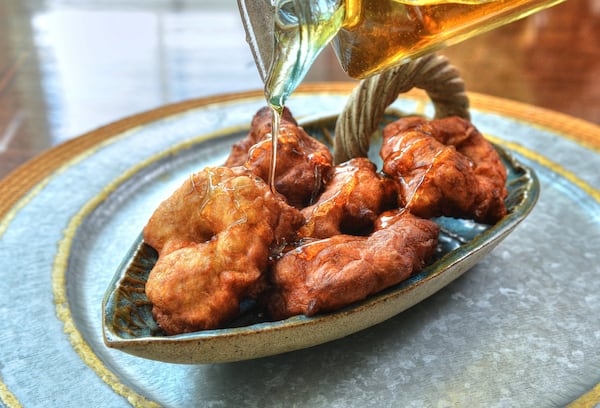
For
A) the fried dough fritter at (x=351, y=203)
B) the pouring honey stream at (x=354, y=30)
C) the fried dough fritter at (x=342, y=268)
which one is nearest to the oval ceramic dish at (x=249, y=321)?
the fried dough fritter at (x=342, y=268)

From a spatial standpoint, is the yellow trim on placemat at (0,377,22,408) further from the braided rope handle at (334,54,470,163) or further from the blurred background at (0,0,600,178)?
the blurred background at (0,0,600,178)

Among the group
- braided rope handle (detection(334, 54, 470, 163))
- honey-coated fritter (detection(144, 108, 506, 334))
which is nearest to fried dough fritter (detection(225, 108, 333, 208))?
honey-coated fritter (detection(144, 108, 506, 334))

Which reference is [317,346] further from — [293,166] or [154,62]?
[154,62]

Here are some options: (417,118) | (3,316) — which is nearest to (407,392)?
(417,118)

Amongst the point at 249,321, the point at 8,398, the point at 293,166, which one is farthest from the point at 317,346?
the point at 8,398

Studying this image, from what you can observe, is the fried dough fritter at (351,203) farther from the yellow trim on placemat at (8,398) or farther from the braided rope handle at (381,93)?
the yellow trim on placemat at (8,398)
